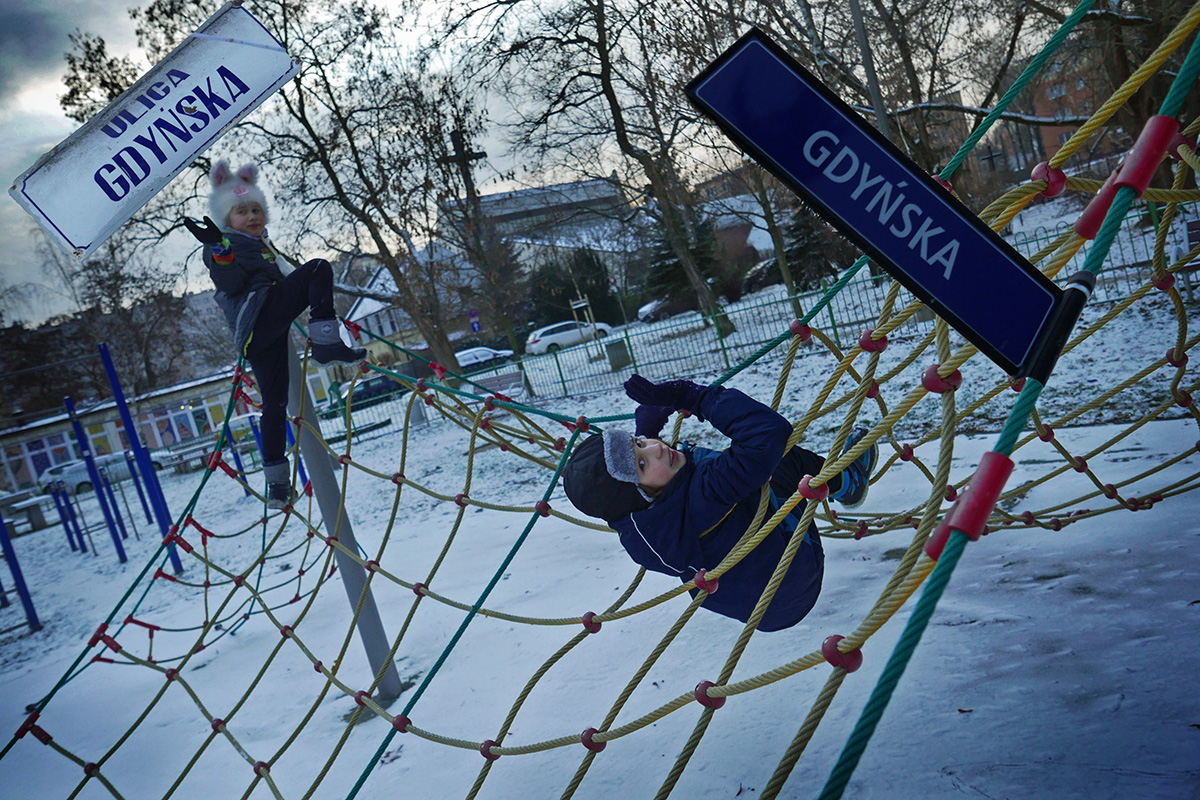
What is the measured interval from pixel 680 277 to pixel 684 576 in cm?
1868

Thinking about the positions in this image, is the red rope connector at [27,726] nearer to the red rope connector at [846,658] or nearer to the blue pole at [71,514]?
the red rope connector at [846,658]

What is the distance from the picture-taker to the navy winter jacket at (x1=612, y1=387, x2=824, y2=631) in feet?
6.45

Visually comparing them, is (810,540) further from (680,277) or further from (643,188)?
(680,277)

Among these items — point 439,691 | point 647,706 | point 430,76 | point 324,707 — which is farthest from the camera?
point 430,76

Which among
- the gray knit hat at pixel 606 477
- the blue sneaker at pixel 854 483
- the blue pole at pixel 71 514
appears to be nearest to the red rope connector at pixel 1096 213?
the gray knit hat at pixel 606 477

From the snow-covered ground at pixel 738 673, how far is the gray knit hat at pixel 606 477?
808 mm

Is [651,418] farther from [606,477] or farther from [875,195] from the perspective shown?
[875,195]

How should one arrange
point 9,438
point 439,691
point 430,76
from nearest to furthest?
point 439,691 < point 430,76 < point 9,438

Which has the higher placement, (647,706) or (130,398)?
(130,398)

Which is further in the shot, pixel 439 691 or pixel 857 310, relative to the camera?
pixel 857 310

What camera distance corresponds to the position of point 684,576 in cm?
227

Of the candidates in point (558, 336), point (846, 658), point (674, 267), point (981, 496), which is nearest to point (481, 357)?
point (558, 336)

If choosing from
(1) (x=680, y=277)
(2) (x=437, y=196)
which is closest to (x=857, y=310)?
(2) (x=437, y=196)

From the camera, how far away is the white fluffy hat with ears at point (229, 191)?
3086mm
